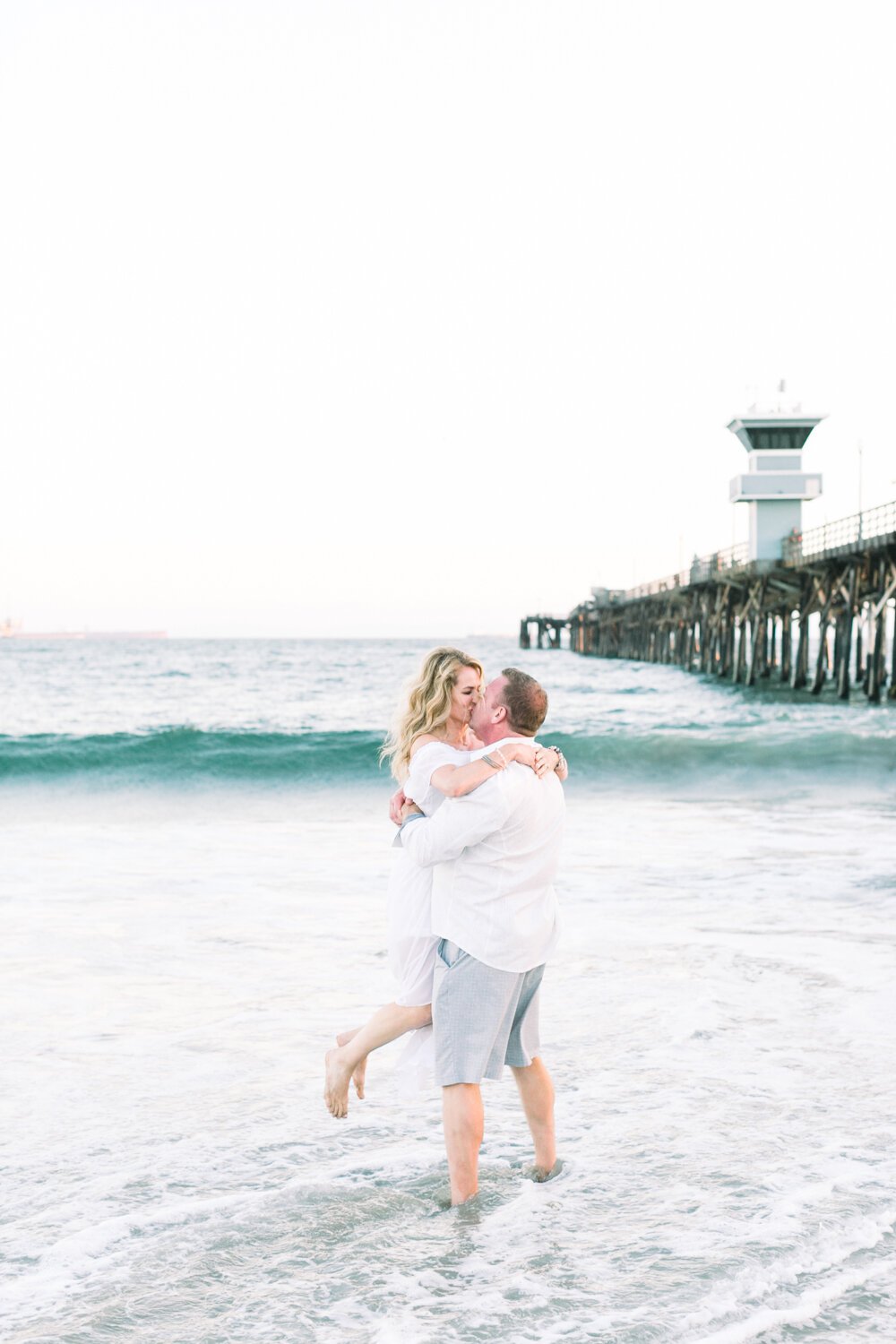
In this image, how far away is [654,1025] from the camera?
496cm

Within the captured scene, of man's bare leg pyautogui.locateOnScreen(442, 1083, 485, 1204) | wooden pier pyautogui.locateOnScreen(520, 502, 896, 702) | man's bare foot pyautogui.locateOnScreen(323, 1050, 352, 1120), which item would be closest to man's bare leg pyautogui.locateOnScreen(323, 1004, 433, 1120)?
man's bare foot pyautogui.locateOnScreen(323, 1050, 352, 1120)

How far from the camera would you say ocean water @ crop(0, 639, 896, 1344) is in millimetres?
2801

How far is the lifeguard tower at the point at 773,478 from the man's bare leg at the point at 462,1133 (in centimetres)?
4336

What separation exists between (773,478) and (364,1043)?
1810 inches

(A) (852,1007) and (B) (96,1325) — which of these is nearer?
(B) (96,1325)

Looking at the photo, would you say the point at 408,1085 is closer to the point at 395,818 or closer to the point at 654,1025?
the point at 395,818

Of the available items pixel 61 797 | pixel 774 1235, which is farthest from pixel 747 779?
pixel 774 1235

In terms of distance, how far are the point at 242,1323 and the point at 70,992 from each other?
3072mm

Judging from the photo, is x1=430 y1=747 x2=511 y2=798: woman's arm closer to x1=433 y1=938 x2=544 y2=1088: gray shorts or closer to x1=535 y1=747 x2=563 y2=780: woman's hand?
x1=535 y1=747 x2=563 y2=780: woman's hand

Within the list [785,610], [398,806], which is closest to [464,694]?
[398,806]

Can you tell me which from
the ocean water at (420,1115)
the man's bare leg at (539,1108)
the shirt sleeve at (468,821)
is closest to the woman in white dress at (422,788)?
the shirt sleeve at (468,821)

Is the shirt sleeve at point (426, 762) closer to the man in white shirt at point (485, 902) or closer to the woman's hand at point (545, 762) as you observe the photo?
the man in white shirt at point (485, 902)

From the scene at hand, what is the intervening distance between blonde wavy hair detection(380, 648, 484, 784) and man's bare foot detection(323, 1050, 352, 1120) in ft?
2.80

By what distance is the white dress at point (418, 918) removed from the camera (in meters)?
3.24
